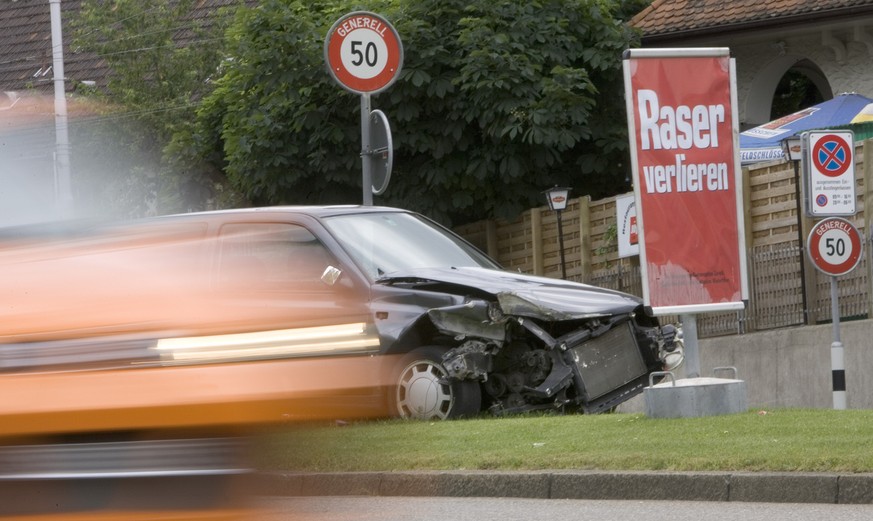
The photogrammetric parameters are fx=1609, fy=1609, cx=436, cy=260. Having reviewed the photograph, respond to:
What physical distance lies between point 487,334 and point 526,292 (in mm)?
486

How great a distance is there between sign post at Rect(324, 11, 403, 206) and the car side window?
2.31 metres

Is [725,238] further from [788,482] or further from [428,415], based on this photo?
[788,482]

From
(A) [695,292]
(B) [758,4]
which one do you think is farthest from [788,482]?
(B) [758,4]

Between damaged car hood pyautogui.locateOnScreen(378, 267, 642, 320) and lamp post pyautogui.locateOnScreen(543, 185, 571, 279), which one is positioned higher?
lamp post pyautogui.locateOnScreen(543, 185, 571, 279)

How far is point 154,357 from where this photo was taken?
436 centimetres

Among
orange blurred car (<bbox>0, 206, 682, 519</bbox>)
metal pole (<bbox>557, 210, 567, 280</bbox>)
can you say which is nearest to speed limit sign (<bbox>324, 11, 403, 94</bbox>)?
orange blurred car (<bbox>0, 206, 682, 519</bbox>)

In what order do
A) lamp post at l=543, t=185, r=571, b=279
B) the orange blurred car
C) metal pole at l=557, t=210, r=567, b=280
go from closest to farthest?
the orange blurred car
lamp post at l=543, t=185, r=571, b=279
metal pole at l=557, t=210, r=567, b=280

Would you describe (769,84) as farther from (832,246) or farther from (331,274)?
(331,274)

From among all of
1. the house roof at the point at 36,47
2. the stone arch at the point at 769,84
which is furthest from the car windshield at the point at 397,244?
the house roof at the point at 36,47

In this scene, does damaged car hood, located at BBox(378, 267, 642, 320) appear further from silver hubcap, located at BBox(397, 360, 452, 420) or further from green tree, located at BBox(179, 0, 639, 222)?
green tree, located at BBox(179, 0, 639, 222)

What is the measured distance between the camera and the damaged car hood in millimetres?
12156

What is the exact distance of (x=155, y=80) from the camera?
31.4 metres

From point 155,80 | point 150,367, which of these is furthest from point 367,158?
point 155,80

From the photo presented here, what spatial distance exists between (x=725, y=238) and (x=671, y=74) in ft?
4.34
